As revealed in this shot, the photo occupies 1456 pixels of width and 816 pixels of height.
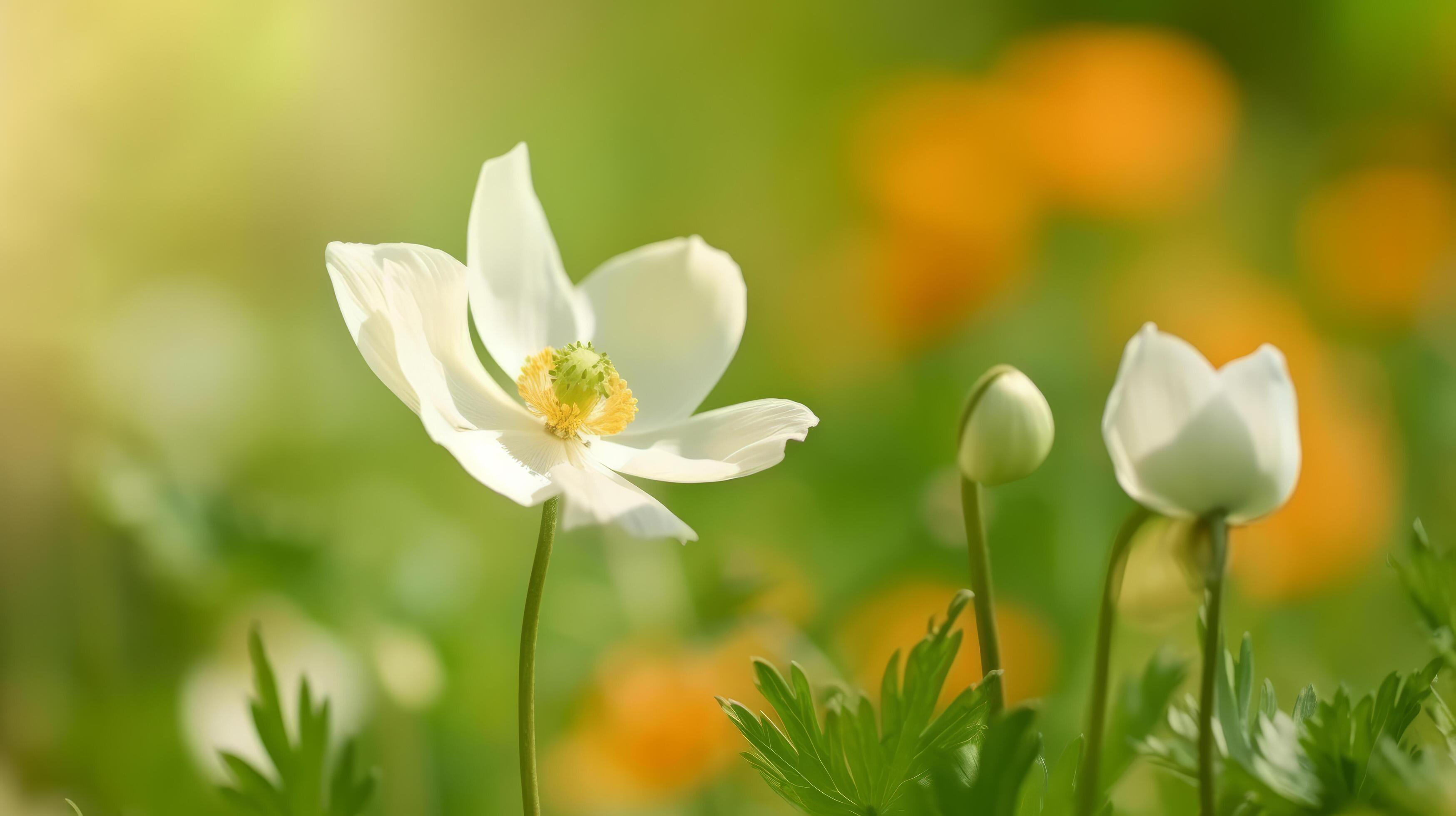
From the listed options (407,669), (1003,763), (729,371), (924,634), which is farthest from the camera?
(729,371)

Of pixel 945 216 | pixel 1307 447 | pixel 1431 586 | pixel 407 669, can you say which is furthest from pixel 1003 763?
pixel 945 216

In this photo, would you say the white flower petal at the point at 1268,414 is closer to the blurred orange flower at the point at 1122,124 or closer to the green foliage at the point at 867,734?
the green foliage at the point at 867,734

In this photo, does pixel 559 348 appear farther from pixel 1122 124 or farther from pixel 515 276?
pixel 1122 124

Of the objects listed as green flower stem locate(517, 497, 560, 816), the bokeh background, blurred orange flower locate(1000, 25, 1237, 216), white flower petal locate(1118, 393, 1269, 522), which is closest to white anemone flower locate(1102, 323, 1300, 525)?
white flower petal locate(1118, 393, 1269, 522)

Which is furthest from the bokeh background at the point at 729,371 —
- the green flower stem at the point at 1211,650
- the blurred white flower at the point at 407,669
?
the green flower stem at the point at 1211,650

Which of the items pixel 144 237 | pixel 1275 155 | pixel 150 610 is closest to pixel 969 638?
pixel 150 610

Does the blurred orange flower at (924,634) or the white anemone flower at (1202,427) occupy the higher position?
the blurred orange flower at (924,634)

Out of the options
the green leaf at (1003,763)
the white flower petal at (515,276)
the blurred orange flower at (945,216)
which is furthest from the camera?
the blurred orange flower at (945,216)

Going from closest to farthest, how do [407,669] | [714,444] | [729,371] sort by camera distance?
1. [714,444]
2. [407,669]
3. [729,371]

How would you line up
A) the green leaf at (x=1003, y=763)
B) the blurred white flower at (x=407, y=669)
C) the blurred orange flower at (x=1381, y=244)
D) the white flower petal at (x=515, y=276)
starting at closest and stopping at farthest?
1. the green leaf at (x=1003, y=763)
2. the white flower petal at (x=515, y=276)
3. the blurred white flower at (x=407, y=669)
4. the blurred orange flower at (x=1381, y=244)
